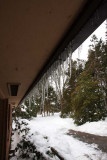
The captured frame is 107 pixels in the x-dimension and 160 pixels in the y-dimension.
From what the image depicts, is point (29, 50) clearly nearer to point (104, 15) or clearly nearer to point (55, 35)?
point (55, 35)

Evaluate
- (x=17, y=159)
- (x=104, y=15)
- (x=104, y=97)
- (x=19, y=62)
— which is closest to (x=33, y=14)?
(x=104, y=15)

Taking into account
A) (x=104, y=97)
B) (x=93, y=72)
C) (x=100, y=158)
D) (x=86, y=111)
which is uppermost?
(x=93, y=72)

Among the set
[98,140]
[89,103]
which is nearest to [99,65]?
[89,103]

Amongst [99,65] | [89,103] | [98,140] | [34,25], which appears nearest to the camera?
[34,25]

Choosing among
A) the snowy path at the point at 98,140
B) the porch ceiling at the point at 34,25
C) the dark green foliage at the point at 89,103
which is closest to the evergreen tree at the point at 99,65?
the dark green foliage at the point at 89,103

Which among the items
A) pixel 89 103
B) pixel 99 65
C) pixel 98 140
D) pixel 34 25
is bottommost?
pixel 98 140

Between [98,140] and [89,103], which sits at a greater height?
[89,103]

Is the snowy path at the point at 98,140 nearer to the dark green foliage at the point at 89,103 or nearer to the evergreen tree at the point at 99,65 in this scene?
the dark green foliage at the point at 89,103

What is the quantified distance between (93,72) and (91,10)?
46.5ft

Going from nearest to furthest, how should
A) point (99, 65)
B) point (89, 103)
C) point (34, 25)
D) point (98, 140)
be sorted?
point (34, 25) → point (98, 140) → point (89, 103) → point (99, 65)

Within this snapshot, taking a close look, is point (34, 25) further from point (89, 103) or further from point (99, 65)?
point (99, 65)

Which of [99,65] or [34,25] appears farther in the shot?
[99,65]

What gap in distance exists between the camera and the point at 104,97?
12.9 m

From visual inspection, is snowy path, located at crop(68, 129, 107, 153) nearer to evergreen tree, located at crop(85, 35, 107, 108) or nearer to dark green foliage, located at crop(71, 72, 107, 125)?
dark green foliage, located at crop(71, 72, 107, 125)
